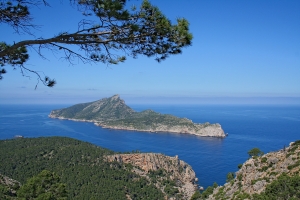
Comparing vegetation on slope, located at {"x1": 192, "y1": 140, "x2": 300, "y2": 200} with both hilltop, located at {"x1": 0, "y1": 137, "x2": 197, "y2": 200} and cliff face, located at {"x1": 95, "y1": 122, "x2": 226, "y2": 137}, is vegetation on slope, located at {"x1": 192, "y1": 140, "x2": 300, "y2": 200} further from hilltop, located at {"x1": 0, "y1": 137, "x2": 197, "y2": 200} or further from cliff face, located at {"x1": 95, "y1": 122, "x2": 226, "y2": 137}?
cliff face, located at {"x1": 95, "y1": 122, "x2": 226, "y2": 137}

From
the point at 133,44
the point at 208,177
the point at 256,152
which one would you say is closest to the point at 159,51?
the point at 133,44

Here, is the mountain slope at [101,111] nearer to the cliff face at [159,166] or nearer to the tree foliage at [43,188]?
the cliff face at [159,166]

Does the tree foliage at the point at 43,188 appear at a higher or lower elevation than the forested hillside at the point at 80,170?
higher

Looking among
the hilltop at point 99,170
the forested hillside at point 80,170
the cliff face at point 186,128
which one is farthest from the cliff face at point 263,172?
the cliff face at point 186,128

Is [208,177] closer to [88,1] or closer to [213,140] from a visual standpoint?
[213,140]

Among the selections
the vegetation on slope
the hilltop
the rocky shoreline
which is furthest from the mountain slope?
the vegetation on slope

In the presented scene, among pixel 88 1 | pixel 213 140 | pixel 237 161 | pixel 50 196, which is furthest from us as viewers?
pixel 213 140

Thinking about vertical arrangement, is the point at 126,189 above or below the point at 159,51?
below
